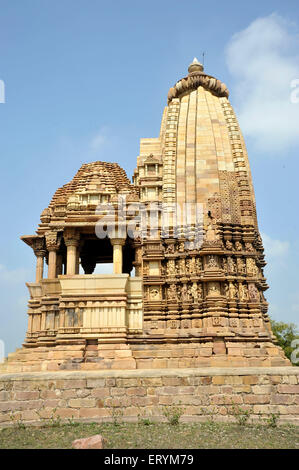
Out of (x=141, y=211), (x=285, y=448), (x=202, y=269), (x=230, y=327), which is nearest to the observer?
(x=285, y=448)

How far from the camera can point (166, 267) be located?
15016 mm

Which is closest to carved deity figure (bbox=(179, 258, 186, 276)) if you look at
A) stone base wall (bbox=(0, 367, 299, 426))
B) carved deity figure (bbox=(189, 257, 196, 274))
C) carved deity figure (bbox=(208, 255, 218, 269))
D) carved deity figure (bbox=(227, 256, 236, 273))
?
carved deity figure (bbox=(189, 257, 196, 274))

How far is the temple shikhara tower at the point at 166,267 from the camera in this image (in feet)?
43.7

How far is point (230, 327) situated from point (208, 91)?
1123 cm

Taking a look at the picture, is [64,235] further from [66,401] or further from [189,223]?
[66,401]

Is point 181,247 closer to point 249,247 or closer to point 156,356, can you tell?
point 249,247

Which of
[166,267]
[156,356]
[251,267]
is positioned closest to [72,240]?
[166,267]

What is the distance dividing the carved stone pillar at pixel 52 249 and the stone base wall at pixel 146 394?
7324 millimetres

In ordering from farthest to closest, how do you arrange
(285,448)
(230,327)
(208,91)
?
(208,91)
(230,327)
(285,448)

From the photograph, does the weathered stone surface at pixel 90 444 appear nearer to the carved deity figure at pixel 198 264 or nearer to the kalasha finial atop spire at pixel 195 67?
the carved deity figure at pixel 198 264

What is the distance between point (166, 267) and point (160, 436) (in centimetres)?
734

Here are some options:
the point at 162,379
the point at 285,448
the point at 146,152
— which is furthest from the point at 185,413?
the point at 146,152

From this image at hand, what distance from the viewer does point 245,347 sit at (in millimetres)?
13273

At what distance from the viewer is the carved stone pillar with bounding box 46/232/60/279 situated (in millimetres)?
16859
